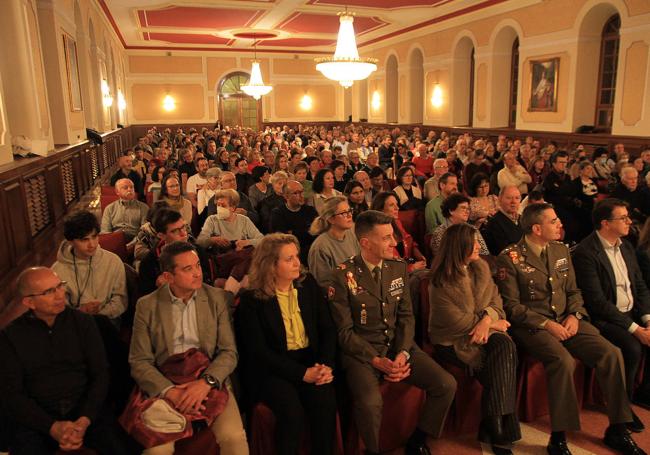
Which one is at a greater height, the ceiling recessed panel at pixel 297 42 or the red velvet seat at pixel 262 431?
the ceiling recessed panel at pixel 297 42

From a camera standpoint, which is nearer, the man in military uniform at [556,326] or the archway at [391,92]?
the man in military uniform at [556,326]

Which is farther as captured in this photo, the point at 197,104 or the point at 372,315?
the point at 197,104

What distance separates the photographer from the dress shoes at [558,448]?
245cm

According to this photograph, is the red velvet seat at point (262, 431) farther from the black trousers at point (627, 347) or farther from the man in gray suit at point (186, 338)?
the black trousers at point (627, 347)

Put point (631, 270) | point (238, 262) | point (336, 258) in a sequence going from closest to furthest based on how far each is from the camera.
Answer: point (631, 270)
point (336, 258)
point (238, 262)

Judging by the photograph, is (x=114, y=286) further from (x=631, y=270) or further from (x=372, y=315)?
(x=631, y=270)

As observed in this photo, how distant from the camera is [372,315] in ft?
8.48

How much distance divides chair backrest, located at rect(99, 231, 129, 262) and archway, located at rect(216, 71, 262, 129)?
19.3 meters

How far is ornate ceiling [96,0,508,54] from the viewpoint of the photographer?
12.4m

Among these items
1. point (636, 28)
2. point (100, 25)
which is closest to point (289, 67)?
point (100, 25)

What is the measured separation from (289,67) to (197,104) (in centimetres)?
438

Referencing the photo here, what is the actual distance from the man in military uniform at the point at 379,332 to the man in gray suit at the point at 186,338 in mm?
578

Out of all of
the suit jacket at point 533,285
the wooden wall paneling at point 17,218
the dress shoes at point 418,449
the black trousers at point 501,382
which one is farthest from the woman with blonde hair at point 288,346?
the wooden wall paneling at point 17,218

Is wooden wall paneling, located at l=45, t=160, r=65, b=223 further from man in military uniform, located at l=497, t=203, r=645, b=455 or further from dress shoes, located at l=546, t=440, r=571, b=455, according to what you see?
dress shoes, located at l=546, t=440, r=571, b=455
